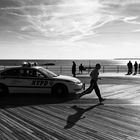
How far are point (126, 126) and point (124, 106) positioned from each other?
8.54 ft

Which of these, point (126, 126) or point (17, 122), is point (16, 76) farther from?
point (126, 126)

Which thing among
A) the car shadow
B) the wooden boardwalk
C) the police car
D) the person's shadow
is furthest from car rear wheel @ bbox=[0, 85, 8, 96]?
the person's shadow

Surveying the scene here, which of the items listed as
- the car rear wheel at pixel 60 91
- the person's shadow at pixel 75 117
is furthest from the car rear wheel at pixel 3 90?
the person's shadow at pixel 75 117

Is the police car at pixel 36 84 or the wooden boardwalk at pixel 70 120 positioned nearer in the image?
the wooden boardwalk at pixel 70 120

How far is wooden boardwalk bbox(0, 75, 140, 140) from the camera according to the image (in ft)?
18.4

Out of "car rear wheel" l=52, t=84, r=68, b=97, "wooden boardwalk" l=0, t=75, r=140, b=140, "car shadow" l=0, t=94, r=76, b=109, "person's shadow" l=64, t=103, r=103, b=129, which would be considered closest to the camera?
"wooden boardwalk" l=0, t=75, r=140, b=140

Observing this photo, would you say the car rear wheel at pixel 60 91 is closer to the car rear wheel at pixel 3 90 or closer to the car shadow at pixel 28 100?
the car shadow at pixel 28 100

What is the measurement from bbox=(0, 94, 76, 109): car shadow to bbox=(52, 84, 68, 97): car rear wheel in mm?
239

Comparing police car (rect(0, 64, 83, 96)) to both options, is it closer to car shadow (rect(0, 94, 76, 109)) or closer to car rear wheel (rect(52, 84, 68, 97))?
car rear wheel (rect(52, 84, 68, 97))

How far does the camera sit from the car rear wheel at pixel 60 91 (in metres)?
11.0

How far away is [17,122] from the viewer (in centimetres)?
664

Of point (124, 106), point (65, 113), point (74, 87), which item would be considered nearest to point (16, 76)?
point (74, 87)

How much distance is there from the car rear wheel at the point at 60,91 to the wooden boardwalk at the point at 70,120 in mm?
1107

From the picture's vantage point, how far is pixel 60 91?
1102cm
